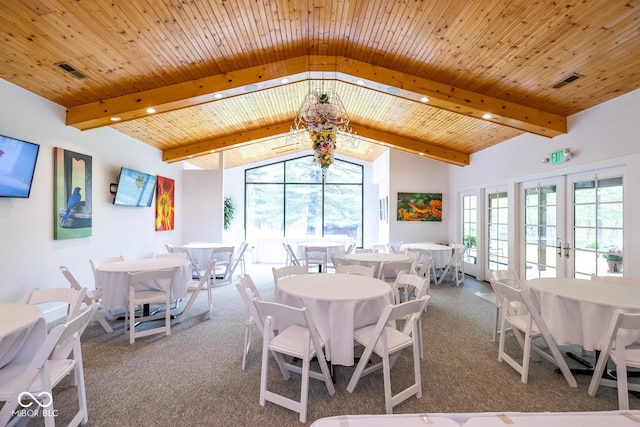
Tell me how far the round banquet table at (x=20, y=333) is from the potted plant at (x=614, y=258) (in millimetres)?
5525

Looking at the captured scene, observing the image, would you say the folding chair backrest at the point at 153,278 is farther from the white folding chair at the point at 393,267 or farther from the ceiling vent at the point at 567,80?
the ceiling vent at the point at 567,80

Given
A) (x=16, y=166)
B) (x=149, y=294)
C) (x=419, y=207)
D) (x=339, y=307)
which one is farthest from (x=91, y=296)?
(x=419, y=207)

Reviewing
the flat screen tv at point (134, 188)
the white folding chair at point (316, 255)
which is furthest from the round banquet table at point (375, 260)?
the flat screen tv at point (134, 188)

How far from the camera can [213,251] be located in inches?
233

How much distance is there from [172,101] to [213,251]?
293 cm

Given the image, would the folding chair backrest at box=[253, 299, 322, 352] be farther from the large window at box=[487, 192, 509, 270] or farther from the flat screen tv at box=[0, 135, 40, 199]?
the large window at box=[487, 192, 509, 270]

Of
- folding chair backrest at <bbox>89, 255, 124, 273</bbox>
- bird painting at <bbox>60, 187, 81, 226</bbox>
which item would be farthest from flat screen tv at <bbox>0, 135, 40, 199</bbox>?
folding chair backrest at <bbox>89, 255, 124, 273</bbox>

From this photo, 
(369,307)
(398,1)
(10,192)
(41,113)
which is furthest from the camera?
(41,113)

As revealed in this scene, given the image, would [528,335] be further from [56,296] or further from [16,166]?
[16,166]

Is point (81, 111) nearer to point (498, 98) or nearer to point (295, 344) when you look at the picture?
point (295, 344)

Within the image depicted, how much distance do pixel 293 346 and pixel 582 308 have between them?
7.34 feet

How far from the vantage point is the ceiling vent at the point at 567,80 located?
3.28 m

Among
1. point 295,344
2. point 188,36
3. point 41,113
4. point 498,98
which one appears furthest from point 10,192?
point 498,98

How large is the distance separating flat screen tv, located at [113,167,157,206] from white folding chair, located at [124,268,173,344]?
6.43 ft
